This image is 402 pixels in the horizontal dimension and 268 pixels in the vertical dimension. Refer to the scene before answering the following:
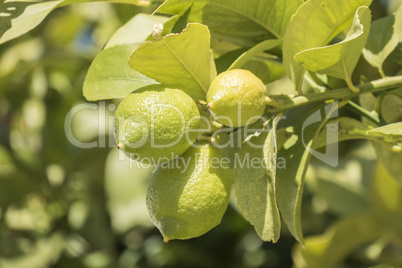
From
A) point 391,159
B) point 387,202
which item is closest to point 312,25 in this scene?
point 391,159

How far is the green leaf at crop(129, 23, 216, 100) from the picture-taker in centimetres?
70

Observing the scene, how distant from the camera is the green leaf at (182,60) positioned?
70 cm

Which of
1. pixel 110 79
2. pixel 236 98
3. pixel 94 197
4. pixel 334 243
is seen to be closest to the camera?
pixel 236 98

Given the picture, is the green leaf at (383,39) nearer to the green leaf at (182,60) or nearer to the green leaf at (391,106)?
the green leaf at (391,106)

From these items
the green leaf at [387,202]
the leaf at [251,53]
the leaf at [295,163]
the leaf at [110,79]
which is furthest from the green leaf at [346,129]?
the green leaf at [387,202]

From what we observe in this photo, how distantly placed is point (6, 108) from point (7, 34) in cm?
133

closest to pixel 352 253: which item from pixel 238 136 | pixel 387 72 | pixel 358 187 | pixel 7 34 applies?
pixel 358 187

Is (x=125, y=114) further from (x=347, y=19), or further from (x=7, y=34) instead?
(x=347, y=19)

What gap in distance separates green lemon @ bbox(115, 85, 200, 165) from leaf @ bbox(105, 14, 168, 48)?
7.4 inches

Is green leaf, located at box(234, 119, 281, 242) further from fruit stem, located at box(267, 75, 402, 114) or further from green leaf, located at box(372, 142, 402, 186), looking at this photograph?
green leaf, located at box(372, 142, 402, 186)

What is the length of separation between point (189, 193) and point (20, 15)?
1.24 feet

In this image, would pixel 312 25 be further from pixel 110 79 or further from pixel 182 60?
pixel 110 79

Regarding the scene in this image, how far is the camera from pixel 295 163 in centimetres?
77

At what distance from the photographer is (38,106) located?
6.52 ft
